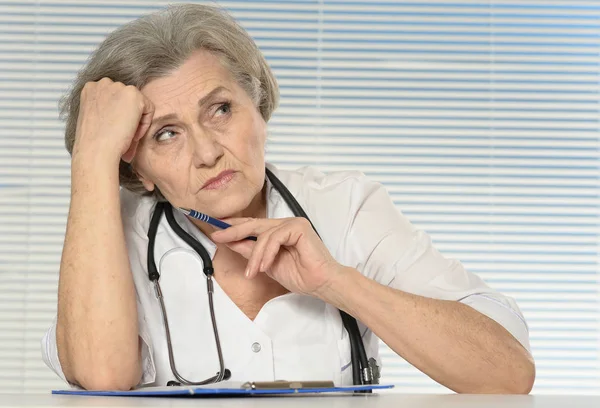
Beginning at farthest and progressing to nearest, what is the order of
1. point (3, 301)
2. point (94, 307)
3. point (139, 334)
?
point (3, 301) < point (139, 334) < point (94, 307)

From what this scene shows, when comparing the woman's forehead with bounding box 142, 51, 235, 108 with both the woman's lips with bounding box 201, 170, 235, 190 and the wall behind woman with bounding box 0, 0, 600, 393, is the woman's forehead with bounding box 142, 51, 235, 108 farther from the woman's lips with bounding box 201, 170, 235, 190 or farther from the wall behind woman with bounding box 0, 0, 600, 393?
the wall behind woman with bounding box 0, 0, 600, 393

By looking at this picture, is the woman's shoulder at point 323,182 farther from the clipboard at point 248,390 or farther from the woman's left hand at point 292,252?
the clipboard at point 248,390

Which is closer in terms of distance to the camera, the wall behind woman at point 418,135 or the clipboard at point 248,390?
the clipboard at point 248,390

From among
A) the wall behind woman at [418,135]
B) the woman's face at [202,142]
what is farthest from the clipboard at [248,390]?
the wall behind woman at [418,135]

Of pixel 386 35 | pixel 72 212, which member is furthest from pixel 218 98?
pixel 386 35

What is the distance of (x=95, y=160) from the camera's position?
1482 millimetres

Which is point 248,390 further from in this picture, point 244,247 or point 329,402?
point 244,247

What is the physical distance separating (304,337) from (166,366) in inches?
10.9

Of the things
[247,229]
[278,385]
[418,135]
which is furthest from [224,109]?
[418,135]

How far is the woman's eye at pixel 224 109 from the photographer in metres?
1.56

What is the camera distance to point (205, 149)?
58.3 inches

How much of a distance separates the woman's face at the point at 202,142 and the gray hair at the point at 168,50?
25 millimetres

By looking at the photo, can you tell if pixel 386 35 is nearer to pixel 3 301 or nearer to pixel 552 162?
pixel 552 162

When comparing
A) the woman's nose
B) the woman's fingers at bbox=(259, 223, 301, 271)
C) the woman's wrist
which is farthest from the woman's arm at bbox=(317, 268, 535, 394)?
the woman's nose
